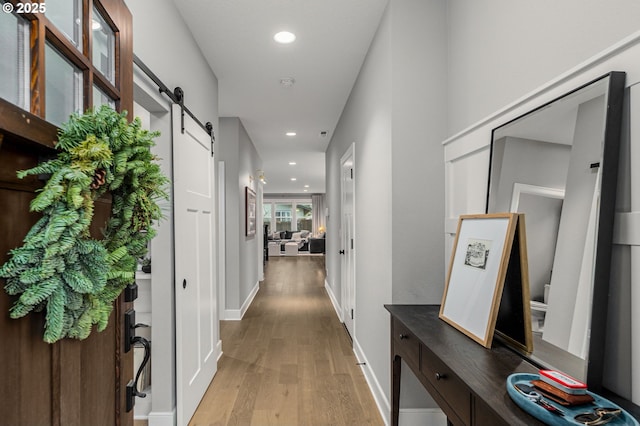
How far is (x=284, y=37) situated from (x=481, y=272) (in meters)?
2.14

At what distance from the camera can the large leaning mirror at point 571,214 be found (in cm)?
98

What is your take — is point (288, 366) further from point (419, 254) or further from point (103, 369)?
point (103, 369)

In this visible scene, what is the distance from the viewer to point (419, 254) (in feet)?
7.01

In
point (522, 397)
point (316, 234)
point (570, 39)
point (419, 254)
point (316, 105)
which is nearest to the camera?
point (522, 397)

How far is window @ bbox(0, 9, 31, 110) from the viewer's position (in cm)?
61

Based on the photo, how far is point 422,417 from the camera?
2.10 m

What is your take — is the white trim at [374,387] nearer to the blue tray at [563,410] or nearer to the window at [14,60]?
the blue tray at [563,410]

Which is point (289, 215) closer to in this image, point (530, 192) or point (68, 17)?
point (530, 192)

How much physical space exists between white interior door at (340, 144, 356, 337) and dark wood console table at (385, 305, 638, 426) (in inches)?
86.0

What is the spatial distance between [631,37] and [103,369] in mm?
1631

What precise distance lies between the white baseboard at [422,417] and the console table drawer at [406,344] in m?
0.50

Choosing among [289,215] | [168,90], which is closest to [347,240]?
[168,90]

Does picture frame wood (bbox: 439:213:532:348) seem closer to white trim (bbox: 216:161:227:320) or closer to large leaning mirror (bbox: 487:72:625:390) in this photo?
large leaning mirror (bbox: 487:72:625:390)

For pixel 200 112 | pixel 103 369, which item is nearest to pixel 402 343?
pixel 103 369
